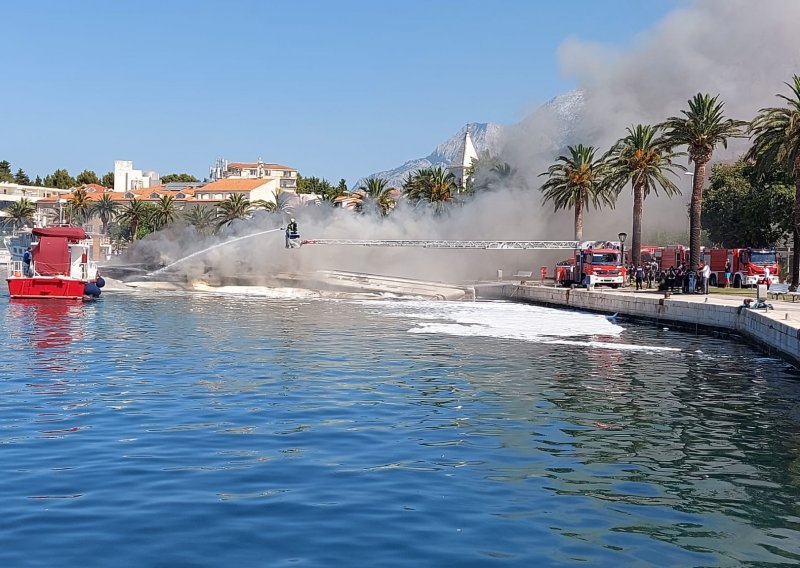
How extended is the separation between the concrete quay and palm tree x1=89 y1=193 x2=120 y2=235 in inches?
4632

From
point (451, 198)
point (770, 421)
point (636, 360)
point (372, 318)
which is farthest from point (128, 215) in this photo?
point (770, 421)

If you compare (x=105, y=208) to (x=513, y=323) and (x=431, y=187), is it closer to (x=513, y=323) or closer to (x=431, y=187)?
(x=431, y=187)

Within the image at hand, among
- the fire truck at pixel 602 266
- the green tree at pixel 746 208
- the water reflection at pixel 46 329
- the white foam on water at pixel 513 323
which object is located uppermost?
the green tree at pixel 746 208

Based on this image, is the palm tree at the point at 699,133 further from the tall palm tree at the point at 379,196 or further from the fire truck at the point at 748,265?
the tall palm tree at the point at 379,196

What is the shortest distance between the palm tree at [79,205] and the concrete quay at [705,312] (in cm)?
11974

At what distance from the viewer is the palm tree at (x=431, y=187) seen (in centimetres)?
11712

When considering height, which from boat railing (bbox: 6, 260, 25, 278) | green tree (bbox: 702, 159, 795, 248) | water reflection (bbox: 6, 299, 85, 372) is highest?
green tree (bbox: 702, 159, 795, 248)

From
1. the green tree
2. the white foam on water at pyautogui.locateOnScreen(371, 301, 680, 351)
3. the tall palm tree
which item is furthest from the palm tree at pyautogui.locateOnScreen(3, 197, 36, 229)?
the white foam on water at pyautogui.locateOnScreen(371, 301, 680, 351)

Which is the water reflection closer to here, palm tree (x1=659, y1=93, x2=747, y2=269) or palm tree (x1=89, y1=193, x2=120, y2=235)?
palm tree (x1=659, y1=93, x2=747, y2=269)

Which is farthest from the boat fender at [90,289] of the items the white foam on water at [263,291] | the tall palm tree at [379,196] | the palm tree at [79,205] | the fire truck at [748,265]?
the palm tree at [79,205]

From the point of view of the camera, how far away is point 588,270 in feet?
227

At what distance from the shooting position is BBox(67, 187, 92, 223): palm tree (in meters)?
171

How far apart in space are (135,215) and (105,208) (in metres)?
21.2

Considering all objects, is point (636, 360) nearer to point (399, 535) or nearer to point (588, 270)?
point (399, 535)
